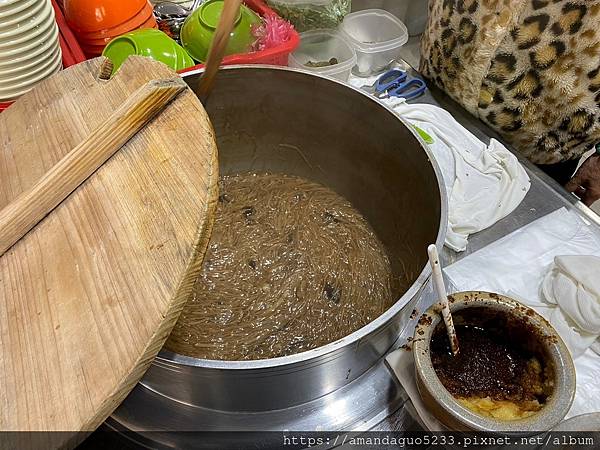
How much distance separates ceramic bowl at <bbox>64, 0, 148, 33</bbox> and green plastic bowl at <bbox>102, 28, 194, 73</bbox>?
9 cm

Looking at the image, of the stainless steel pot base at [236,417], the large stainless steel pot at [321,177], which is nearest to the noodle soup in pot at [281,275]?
the large stainless steel pot at [321,177]

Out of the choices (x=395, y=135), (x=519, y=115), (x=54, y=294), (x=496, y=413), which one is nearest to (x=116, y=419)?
(x=54, y=294)

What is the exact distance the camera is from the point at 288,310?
111cm

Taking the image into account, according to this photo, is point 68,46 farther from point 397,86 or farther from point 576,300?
point 576,300

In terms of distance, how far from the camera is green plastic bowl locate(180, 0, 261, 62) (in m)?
1.33

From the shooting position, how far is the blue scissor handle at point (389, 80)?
1434 millimetres

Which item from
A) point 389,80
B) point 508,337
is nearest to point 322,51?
point 389,80

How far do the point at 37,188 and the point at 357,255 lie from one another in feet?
2.56

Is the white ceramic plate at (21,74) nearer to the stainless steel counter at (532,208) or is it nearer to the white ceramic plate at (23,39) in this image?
the white ceramic plate at (23,39)

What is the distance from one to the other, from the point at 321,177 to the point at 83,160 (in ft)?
2.67

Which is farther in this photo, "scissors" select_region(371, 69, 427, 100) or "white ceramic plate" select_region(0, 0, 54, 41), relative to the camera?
"scissors" select_region(371, 69, 427, 100)

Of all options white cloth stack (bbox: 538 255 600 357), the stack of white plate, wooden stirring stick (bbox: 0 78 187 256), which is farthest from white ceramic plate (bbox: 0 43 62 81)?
white cloth stack (bbox: 538 255 600 357)

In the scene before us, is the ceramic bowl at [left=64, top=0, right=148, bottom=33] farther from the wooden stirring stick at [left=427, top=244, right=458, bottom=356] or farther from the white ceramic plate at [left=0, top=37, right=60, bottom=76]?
the wooden stirring stick at [left=427, top=244, right=458, bottom=356]

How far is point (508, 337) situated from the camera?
769mm
